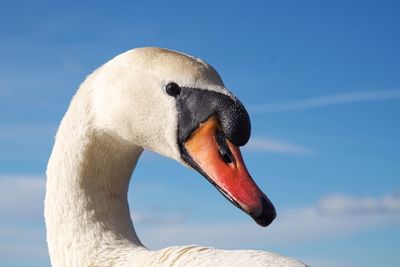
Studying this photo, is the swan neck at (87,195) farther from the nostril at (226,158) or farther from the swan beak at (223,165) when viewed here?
the nostril at (226,158)

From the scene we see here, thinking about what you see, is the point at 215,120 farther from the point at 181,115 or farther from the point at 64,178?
the point at 64,178

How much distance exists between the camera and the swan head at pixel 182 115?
5.12 metres

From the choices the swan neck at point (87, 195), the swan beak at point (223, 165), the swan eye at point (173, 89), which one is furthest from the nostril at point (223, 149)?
the swan neck at point (87, 195)

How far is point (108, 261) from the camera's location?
5551mm

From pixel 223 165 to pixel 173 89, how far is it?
65 cm

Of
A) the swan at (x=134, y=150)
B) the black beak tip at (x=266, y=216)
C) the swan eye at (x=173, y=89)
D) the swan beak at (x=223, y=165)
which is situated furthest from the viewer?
the swan eye at (x=173, y=89)

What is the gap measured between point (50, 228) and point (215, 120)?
5.27 feet

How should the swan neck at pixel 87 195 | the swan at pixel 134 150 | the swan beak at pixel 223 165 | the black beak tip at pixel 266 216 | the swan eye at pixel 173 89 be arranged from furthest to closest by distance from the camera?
the swan neck at pixel 87 195 → the swan eye at pixel 173 89 → the swan at pixel 134 150 → the swan beak at pixel 223 165 → the black beak tip at pixel 266 216

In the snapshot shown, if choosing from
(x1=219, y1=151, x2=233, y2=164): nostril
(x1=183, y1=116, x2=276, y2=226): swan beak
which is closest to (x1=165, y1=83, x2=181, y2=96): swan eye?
(x1=183, y1=116, x2=276, y2=226): swan beak

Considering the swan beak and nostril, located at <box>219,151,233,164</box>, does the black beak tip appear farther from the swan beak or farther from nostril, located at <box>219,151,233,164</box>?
nostril, located at <box>219,151,233,164</box>

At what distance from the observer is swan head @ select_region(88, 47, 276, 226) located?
16.8 feet

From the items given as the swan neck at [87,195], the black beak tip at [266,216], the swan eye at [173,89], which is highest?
the swan eye at [173,89]

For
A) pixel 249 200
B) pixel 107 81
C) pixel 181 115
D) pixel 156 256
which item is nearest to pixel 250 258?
pixel 249 200

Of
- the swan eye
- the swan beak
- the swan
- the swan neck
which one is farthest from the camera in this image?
the swan neck
